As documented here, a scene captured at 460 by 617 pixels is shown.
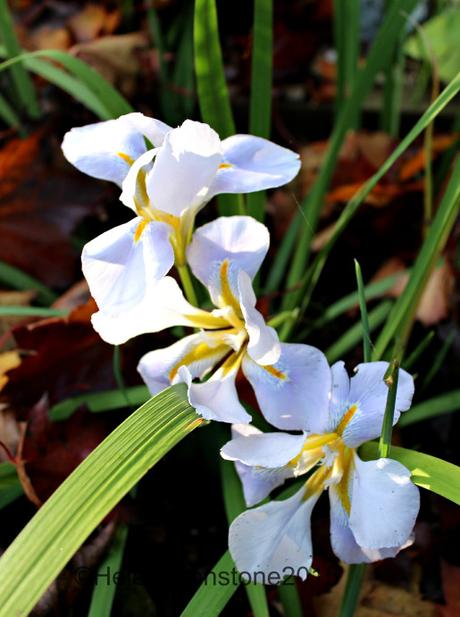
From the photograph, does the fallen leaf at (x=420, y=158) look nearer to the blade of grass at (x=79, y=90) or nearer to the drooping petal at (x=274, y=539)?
the blade of grass at (x=79, y=90)

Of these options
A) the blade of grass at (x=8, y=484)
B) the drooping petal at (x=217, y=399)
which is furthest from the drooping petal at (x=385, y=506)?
the blade of grass at (x=8, y=484)

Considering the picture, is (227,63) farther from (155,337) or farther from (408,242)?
(155,337)

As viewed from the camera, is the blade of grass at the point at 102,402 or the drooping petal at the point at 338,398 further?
the blade of grass at the point at 102,402

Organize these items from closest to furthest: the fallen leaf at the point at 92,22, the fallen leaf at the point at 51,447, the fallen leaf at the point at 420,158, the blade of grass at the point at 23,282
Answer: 1. the fallen leaf at the point at 51,447
2. the blade of grass at the point at 23,282
3. the fallen leaf at the point at 420,158
4. the fallen leaf at the point at 92,22

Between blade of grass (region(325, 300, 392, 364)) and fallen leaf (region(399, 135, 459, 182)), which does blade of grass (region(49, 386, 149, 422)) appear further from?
fallen leaf (region(399, 135, 459, 182))

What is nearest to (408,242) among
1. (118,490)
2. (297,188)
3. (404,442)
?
(297,188)

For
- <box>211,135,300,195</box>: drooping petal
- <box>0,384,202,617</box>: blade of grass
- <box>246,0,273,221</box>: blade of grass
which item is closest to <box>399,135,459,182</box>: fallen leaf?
<box>246,0,273,221</box>: blade of grass

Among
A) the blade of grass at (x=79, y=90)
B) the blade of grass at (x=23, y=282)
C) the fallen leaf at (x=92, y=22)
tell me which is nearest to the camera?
the blade of grass at (x=79, y=90)

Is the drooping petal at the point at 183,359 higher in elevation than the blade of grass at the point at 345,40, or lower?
lower

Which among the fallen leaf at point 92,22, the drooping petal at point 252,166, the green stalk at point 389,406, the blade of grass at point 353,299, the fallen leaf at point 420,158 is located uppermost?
the drooping petal at point 252,166
